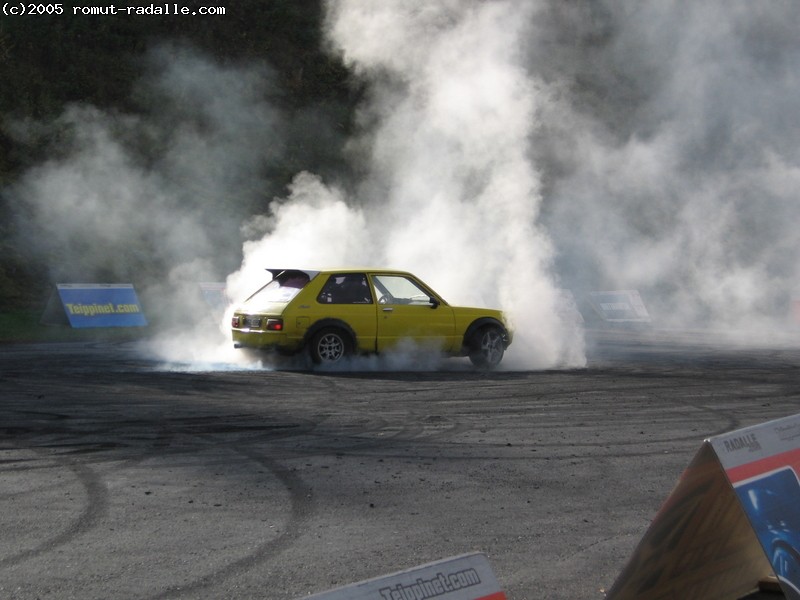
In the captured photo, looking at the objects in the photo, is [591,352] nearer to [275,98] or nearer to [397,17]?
[397,17]

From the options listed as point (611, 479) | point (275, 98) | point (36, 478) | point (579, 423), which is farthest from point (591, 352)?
point (275, 98)

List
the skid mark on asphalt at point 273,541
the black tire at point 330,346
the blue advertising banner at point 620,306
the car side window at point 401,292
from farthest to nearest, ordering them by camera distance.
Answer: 1. the blue advertising banner at point 620,306
2. the car side window at point 401,292
3. the black tire at point 330,346
4. the skid mark on asphalt at point 273,541

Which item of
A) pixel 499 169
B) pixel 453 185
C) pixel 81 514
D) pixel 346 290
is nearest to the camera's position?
pixel 81 514

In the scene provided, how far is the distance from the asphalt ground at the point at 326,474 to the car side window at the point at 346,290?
3.95 ft

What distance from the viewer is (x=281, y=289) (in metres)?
14.5

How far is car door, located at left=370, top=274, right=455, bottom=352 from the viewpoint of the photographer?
14.3 metres

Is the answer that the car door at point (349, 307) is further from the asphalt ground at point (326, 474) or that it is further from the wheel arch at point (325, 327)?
the asphalt ground at point (326, 474)

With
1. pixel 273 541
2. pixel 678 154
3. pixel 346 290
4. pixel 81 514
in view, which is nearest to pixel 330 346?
pixel 346 290

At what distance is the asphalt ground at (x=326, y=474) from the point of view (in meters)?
4.89

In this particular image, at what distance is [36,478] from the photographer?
6.77 m

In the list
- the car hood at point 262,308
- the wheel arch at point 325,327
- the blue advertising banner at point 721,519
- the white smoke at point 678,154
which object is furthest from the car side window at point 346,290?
the blue advertising banner at point 721,519

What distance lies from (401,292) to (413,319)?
1.86 feet

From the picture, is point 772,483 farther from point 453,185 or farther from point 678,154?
point 678,154

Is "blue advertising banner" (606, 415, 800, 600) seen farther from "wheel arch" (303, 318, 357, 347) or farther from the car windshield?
the car windshield
